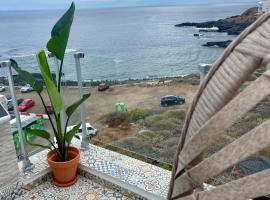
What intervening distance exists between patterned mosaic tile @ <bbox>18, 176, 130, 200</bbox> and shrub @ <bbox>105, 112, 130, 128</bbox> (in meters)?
0.62

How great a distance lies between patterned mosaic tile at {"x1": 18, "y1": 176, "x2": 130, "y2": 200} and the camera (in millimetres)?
2312

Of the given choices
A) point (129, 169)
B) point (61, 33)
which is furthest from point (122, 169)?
point (61, 33)

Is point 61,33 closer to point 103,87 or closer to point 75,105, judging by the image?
point 75,105

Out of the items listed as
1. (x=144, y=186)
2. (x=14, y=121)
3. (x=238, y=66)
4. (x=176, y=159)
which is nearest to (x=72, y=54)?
(x=14, y=121)

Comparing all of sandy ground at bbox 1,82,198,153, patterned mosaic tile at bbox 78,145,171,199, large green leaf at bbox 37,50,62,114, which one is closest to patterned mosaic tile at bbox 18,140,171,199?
patterned mosaic tile at bbox 78,145,171,199

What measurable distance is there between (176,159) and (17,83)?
1.88 meters

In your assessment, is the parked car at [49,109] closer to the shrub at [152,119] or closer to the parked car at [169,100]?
the shrub at [152,119]

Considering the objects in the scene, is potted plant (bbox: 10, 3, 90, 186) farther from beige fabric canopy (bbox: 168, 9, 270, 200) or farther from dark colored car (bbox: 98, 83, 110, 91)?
beige fabric canopy (bbox: 168, 9, 270, 200)

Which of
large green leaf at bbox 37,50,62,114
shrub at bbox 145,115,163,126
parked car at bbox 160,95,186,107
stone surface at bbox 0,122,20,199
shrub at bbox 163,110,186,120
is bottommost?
stone surface at bbox 0,122,20,199

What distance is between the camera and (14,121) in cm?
250

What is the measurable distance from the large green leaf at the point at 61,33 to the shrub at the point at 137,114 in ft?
3.17

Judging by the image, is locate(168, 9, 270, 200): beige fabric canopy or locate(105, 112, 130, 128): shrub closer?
locate(168, 9, 270, 200): beige fabric canopy

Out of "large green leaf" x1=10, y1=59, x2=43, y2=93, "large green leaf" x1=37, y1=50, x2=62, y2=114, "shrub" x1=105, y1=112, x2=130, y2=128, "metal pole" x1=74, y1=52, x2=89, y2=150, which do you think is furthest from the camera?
"shrub" x1=105, y1=112, x2=130, y2=128

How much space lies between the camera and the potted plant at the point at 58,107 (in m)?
2.04
